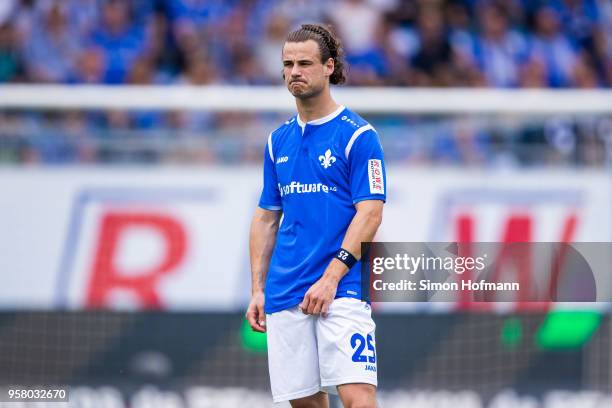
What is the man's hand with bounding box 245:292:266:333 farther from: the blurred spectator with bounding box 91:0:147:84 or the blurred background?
the blurred spectator with bounding box 91:0:147:84

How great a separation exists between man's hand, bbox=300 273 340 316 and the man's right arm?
33 cm

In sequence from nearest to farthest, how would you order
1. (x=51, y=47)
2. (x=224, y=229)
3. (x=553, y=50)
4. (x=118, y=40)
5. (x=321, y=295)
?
(x=321, y=295)
(x=224, y=229)
(x=51, y=47)
(x=118, y=40)
(x=553, y=50)

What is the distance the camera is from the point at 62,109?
6562 mm

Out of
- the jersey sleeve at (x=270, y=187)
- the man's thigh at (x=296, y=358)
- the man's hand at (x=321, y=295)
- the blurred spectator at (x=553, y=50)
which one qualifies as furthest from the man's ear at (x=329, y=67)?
the blurred spectator at (x=553, y=50)

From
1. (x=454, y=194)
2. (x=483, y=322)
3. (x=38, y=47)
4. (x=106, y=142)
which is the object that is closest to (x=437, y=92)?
(x=454, y=194)

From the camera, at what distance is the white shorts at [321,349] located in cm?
377

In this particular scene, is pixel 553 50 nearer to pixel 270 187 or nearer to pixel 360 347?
pixel 270 187

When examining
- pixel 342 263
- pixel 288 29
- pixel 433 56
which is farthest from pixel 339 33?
pixel 342 263

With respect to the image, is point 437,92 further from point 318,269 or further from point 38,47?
point 38,47

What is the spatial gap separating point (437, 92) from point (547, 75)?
8.21 ft

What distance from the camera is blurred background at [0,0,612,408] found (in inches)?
252

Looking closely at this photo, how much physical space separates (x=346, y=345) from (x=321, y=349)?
11cm

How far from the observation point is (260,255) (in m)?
4.10

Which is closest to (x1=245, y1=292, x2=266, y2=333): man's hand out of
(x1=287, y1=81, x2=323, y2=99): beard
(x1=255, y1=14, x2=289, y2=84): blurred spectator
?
(x1=287, y1=81, x2=323, y2=99): beard
